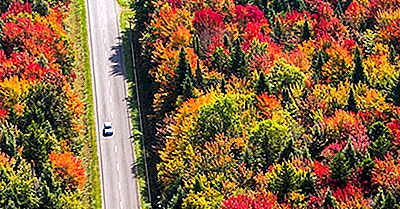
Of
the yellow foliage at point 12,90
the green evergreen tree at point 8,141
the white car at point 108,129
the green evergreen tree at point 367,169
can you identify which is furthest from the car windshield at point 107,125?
the green evergreen tree at point 367,169

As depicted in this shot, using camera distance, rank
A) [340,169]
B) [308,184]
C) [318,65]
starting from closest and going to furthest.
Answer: [308,184] < [340,169] < [318,65]

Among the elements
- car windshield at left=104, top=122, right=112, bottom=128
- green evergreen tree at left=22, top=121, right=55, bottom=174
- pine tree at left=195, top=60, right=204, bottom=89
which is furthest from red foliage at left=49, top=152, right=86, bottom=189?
pine tree at left=195, top=60, right=204, bottom=89

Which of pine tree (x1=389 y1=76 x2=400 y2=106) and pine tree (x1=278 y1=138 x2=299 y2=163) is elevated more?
pine tree (x1=389 y1=76 x2=400 y2=106)

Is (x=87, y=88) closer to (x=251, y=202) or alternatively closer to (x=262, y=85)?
(x=262, y=85)

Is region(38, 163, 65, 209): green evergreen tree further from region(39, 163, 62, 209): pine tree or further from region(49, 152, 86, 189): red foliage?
region(49, 152, 86, 189): red foliage

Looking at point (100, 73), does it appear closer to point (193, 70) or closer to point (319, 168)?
point (193, 70)

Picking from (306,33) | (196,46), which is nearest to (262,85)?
(196,46)

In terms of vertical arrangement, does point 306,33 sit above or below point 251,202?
above
